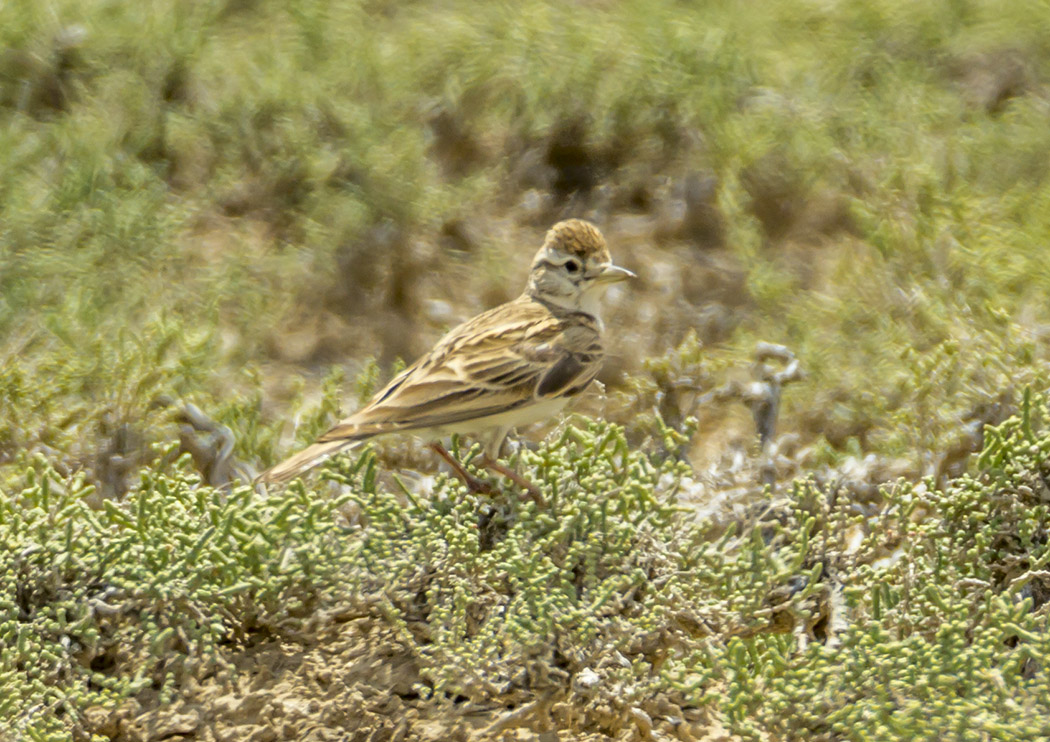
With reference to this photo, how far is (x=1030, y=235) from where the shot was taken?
591 centimetres

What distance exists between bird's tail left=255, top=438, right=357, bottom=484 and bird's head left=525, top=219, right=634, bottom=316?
3.99 feet

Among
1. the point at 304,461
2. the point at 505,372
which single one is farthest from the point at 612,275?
the point at 304,461

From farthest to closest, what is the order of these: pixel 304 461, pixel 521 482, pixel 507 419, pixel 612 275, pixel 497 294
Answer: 1. pixel 497 294
2. pixel 612 275
3. pixel 507 419
4. pixel 521 482
5. pixel 304 461

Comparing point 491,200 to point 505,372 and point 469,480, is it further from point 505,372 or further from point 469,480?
point 469,480

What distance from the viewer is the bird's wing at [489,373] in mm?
4203

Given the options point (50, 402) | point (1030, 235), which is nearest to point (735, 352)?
point (1030, 235)

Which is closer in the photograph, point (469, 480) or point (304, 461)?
point (304, 461)

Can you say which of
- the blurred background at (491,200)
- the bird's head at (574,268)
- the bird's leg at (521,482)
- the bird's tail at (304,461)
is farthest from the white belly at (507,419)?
the blurred background at (491,200)

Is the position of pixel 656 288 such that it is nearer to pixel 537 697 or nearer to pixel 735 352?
pixel 735 352

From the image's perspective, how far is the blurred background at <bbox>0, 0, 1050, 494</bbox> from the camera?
5.40 meters

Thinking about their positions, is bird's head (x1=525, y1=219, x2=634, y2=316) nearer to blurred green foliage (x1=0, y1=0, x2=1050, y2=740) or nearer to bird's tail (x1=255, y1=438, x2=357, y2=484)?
blurred green foliage (x1=0, y1=0, x2=1050, y2=740)

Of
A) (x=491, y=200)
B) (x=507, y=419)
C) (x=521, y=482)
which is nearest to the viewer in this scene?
(x=521, y=482)

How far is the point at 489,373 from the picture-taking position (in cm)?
439

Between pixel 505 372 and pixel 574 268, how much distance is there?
2.27 ft
